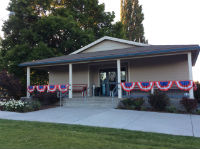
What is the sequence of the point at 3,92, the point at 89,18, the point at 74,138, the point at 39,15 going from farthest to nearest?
1. the point at 89,18
2. the point at 39,15
3. the point at 3,92
4. the point at 74,138

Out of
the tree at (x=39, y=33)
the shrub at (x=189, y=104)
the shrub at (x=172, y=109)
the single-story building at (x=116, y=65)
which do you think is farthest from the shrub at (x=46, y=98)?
the shrub at (x=189, y=104)

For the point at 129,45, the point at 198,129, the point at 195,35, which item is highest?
the point at 195,35

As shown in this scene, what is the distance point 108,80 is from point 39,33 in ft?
35.5

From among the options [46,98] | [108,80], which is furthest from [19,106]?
[108,80]

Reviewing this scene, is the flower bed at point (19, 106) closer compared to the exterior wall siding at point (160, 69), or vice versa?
the flower bed at point (19, 106)

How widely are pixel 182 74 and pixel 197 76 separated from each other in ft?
57.3

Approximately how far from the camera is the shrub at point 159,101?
8297 millimetres

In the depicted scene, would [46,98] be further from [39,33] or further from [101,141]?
[39,33]

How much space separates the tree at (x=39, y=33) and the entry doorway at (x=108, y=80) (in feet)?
23.1

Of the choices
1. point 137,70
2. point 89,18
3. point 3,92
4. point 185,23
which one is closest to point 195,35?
point 185,23

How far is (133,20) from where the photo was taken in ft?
101

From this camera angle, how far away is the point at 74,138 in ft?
13.2

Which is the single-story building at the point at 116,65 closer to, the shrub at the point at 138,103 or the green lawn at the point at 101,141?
the shrub at the point at 138,103

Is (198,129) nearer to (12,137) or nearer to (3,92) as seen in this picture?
(12,137)
